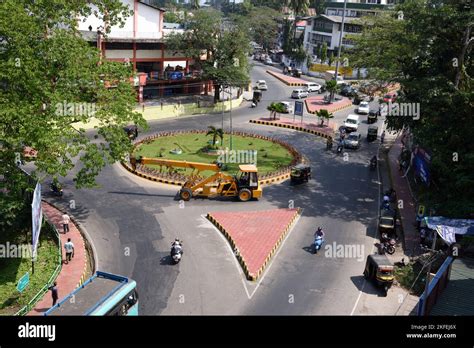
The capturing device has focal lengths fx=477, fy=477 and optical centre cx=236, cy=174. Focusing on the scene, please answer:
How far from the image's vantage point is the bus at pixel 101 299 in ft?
49.6

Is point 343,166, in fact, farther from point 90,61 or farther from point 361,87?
point 90,61

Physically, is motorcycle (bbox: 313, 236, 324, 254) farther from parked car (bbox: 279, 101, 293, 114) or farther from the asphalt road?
parked car (bbox: 279, 101, 293, 114)

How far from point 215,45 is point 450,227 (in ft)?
132

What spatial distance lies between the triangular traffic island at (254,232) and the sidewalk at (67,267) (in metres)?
7.45

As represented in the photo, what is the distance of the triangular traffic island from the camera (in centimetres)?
2316

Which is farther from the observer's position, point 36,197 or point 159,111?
point 159,111

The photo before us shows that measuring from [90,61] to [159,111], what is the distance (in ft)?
86.4

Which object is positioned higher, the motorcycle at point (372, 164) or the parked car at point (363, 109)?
the parked car at point (363, 109)

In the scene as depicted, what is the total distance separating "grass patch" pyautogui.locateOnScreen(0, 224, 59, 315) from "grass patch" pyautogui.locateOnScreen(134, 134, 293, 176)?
12.5 meters

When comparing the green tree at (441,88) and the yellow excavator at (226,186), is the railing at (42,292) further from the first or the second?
the green tree at (441,88)

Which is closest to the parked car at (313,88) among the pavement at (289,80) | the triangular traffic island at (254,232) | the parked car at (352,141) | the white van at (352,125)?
the pavement at (289,80)
